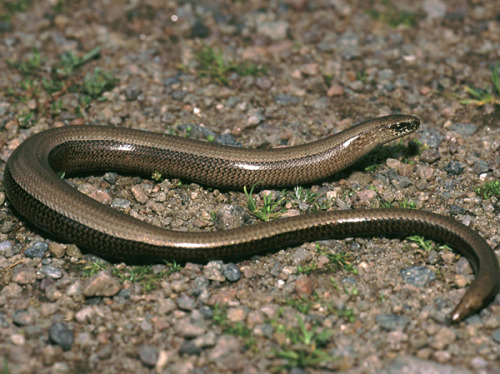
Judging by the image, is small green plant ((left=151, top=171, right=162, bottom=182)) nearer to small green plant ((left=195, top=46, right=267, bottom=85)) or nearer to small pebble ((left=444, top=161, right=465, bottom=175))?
small green plant ((left=195, top=46, right=267, bottom=85))

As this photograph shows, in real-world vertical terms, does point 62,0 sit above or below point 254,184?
above

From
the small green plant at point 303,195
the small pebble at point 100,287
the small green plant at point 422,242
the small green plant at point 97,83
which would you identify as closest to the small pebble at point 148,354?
the small pebble at point 100,287

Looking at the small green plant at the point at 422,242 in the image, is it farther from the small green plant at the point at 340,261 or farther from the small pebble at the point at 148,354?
the small pebble at the point at 148,354

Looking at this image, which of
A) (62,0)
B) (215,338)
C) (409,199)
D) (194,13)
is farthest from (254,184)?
(62,0)

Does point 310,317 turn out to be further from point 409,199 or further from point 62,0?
point 62,0

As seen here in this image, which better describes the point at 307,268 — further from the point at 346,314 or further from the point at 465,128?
the point at 465,128

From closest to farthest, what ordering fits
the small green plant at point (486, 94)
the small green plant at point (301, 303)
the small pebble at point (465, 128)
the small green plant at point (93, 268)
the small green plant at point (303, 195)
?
the small green plant at point (301, 303)
the small green plant at point (93, 268)
the small green plant at point (303, 195)
the small pebble at point (465, 128)
the small green plant at point (486, 94)

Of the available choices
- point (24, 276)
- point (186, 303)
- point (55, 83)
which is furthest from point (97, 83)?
point (186, 303)
